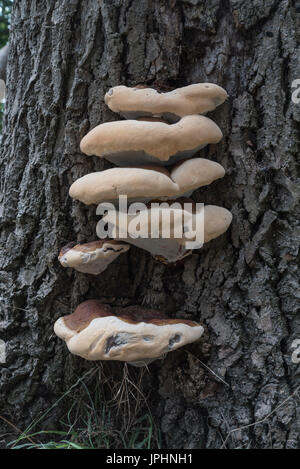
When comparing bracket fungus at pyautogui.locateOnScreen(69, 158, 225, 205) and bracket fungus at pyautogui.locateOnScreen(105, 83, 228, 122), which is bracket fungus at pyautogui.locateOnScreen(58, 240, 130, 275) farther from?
bracket fungus at pyautogui.locateOnScreen(105, 83, 228, 122)

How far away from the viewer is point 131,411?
224 centimetres

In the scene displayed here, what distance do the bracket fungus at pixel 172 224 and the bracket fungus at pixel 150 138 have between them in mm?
261

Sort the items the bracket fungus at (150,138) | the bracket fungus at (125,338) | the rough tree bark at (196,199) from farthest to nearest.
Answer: the rough tree bark at (196,199) < the bracket fungus at (150,138) < the bracket fungus at (125,338)

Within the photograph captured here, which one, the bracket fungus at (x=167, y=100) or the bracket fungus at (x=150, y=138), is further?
the bracket fungus at (x=167, y=100)

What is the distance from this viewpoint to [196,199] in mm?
2164

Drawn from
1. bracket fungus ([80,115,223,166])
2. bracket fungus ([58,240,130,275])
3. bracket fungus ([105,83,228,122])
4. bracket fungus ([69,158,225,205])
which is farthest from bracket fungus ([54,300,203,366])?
bracket fungus ([105,83,228,122])

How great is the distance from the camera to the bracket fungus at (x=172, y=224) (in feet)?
5.45

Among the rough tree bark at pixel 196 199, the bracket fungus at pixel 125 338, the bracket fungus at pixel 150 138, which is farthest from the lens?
the rough tree bark at pixel 196 199

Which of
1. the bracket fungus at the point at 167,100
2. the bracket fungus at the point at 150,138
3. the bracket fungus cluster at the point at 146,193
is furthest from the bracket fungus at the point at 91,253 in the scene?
the bracket fungus at the point at 167,100

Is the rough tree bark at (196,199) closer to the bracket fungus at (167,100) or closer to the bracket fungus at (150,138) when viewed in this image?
the bracket fungus at (167,100)

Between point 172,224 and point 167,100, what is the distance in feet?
2.25

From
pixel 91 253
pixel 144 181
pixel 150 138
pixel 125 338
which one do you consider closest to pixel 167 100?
pixel 150 138

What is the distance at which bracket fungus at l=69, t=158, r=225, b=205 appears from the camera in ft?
5.48

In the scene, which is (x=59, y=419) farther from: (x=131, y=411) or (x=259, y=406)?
(x=259, y=406)
